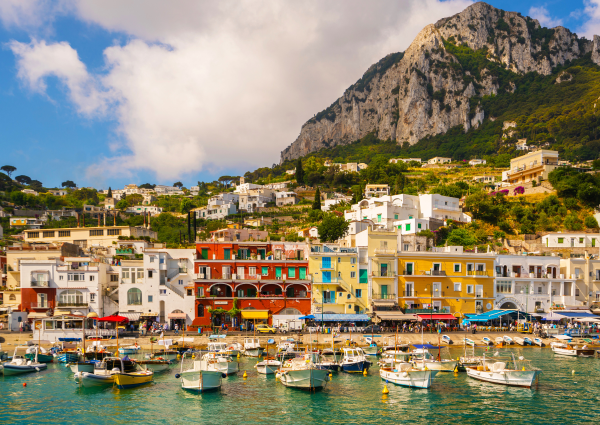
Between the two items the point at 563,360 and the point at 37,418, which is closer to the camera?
the point at 37,418

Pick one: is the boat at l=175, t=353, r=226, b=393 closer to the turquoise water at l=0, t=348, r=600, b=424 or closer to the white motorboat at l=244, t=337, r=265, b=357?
the turquoise water at l=0, t=348, r=600, b=424

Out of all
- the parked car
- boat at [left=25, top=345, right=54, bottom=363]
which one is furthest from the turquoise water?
the parked car

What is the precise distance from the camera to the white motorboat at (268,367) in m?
42.0

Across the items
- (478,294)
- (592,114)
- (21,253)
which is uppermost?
(592,114)

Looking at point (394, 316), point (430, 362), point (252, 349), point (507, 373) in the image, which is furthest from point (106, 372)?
point (394, 316)

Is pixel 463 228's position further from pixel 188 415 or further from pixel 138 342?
pixel 188 415

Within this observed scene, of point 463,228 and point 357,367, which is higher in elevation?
point 463,228

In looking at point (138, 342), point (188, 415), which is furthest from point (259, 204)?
point (188, 415)

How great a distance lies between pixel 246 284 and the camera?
61.1 m

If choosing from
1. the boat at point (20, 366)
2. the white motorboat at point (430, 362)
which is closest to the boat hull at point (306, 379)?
the white motorboat at point (430, 362)

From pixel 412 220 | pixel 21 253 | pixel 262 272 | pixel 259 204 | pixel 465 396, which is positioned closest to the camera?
pixel 465 396

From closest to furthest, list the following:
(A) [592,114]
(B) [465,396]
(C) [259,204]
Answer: (B) [465,396] < (C) [259,204] < (A) [592,114]

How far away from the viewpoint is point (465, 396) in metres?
36.1

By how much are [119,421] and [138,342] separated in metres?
22.0
